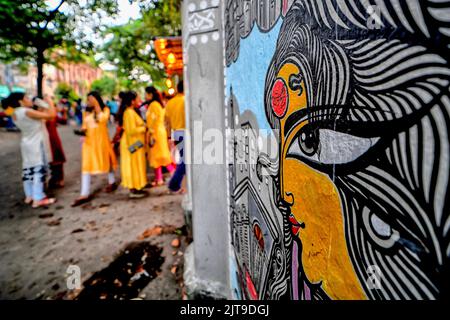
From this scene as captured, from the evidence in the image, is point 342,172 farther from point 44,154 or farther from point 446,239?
point 44,154

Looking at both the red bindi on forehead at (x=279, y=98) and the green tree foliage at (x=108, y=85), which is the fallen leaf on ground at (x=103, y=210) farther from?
the green tree foliage at (x=108, y=85)

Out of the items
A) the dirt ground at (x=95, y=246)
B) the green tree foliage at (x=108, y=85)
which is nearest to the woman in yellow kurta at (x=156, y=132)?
the dirt ground at (x=95, y=246)

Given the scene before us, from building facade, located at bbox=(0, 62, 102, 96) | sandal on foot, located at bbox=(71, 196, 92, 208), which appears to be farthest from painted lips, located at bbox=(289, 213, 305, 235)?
building facade, located at bbox=(0, 62, 102, 96)

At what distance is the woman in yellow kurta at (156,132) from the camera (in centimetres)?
509

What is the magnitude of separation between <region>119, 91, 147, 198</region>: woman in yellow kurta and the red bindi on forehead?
4.10 metres

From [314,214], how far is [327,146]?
0.22 m

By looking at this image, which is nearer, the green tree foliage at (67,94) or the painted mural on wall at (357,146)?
the painted mural on wall at (357,146)

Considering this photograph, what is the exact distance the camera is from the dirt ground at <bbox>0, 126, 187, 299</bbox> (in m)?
2.62

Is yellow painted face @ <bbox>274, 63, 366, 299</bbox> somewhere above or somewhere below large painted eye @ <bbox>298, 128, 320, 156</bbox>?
below

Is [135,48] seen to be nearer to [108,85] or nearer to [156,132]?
[156,132]

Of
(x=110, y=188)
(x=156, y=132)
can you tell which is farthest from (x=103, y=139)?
(x=110, y=188)

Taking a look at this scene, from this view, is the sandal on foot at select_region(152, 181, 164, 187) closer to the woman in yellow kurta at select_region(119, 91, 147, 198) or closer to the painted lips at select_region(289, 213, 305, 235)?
the woman in yellow kurta at select_region(119, 91, 147, 198)

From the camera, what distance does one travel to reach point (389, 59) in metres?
0.49

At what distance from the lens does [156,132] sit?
17.2ft
